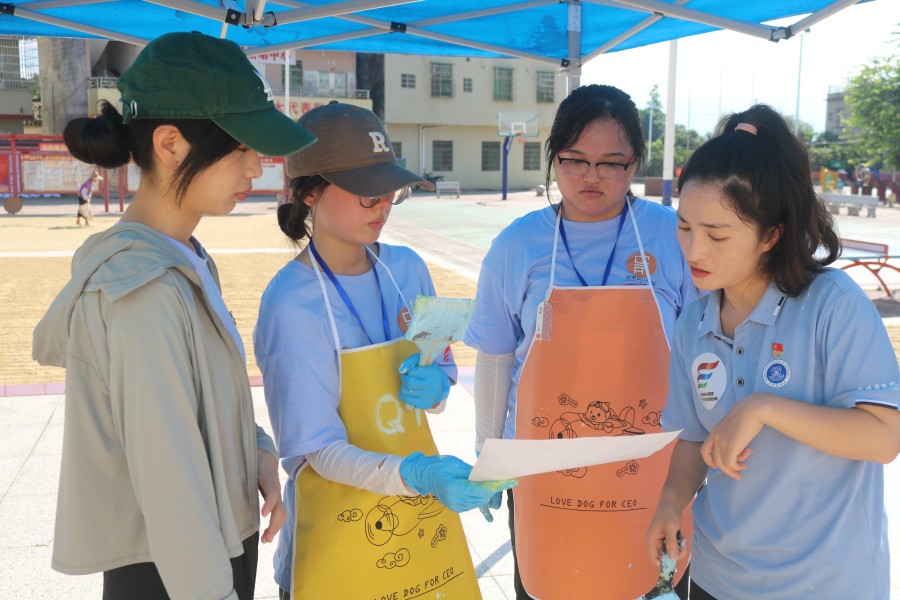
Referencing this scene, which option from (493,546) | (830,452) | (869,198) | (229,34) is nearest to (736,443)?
(830,452)

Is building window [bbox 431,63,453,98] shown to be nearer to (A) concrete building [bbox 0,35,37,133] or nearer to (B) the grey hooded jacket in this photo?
(A) concrete building [bbox 0,35,37,133]

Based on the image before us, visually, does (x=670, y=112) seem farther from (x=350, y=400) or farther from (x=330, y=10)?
(x=350, y=400)

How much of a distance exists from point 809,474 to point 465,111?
40.0m

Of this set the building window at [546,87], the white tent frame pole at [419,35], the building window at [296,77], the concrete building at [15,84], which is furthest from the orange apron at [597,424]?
the building window at [546,87]

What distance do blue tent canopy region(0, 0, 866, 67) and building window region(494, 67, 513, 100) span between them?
37.7 meters

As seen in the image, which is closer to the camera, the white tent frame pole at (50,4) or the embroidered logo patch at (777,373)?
the embroidered logo patch at (777,373)

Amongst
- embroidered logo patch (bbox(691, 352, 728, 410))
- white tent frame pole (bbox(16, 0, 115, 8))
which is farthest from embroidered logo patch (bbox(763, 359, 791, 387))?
white tent frame pole (bbox(16, 0, 115, 8))

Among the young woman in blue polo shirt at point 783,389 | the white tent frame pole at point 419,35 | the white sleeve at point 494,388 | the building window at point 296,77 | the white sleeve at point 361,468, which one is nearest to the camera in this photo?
the young woman in blue polo shirt at point 783,389

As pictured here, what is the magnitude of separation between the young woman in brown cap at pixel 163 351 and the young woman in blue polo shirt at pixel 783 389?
2.57 feet

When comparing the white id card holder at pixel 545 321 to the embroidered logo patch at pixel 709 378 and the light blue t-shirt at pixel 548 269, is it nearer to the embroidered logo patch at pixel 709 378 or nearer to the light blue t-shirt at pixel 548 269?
the light blue t-shirt at pixel 548 269

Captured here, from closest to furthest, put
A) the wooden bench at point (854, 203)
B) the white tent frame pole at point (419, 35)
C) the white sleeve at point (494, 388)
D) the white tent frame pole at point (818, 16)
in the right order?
the white sleeve at point (494, 388) < the white tent frame pole at point (818, 16) < the white tent frame pole at point (419, 35) < the wooden bench at point (854, 203)

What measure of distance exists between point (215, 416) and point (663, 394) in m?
1.24

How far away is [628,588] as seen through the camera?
6.95 feet

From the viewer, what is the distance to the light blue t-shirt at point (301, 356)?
1.65 meters
